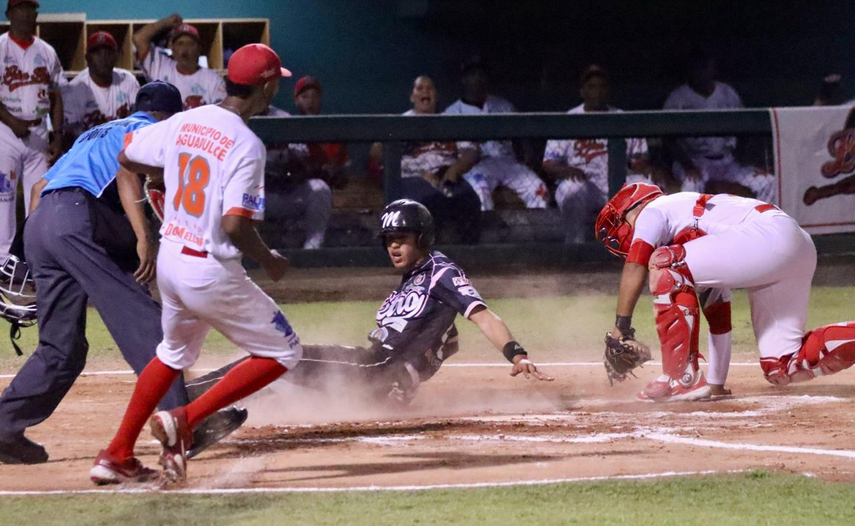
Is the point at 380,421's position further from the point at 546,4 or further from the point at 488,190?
the point at 546,4

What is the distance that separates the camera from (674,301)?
6102 millimetres

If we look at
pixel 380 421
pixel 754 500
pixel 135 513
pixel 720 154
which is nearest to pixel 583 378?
pixel 380 421

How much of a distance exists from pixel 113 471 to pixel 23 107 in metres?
6.81

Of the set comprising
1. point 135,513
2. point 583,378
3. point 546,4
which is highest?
point 546,4

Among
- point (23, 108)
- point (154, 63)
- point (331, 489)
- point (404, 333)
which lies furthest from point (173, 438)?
point (154, 63)

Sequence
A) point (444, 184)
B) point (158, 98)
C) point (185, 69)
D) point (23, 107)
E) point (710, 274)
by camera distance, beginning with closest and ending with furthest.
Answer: point (158, 98) → point (710, 274) → point (23, 107) → point (444, 184) → point (185, 69)

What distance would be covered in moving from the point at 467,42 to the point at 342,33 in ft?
4.89

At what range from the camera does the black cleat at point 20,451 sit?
5.03m

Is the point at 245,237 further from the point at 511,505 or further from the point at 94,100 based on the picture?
the point at 94,100

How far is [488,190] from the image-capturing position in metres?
11.0

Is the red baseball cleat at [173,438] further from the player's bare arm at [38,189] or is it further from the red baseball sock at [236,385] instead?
the player's bare arm at [38,189]

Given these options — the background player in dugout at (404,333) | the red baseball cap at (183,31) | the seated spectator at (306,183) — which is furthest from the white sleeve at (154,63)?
the background player in dugout at (404,333)

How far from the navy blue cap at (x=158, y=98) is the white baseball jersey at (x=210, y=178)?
0.81 meters

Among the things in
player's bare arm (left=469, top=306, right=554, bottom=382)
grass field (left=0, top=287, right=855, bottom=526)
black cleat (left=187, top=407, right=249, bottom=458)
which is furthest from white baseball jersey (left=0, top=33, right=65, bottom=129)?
grass field (left=0, top=287, right=855, bottom=526)
